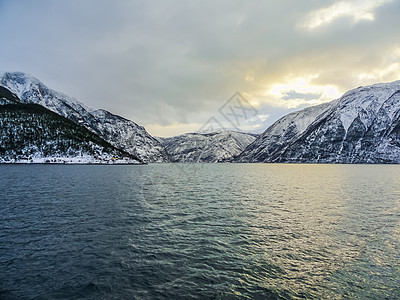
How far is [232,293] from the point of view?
12.6 meters

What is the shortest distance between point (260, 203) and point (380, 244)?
20.7m

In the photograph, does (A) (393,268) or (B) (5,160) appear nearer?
(A) (393,268)

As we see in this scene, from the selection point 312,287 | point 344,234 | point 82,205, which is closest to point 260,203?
point 344,234

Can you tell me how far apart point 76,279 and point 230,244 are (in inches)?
522

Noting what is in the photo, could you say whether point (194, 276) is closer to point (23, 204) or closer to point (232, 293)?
point (232, 293)

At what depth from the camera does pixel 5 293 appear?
12055mm

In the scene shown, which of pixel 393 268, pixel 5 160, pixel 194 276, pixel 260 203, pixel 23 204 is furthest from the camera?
pixel 5 160

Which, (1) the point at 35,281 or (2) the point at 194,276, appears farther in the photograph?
(2) the point at 194,276

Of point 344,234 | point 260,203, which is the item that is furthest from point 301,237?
point 260,203

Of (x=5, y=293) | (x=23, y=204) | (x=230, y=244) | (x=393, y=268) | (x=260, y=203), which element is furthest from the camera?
(x=260, y=203)

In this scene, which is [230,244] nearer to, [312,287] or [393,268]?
[312,287]

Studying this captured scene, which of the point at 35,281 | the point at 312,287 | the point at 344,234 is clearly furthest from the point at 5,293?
the point at 344,234

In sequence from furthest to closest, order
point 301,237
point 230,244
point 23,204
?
point 23,204 → point 301,237 → point 230,244

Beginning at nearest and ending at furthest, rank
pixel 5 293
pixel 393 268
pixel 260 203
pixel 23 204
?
1. pixel 5 293
2. pixel 393 268
3. pixel 23 204
4. pixel 260 203
